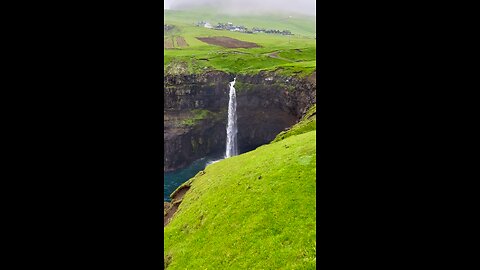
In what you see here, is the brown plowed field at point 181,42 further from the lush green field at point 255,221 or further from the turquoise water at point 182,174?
the lush green field at point 255,221

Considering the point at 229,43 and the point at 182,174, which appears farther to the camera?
the point at 229,43

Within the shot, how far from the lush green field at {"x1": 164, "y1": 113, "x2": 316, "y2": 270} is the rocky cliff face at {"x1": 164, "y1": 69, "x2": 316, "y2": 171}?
64.1 meters

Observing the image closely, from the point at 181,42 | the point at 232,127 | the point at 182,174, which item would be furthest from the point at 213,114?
the point at 181,42

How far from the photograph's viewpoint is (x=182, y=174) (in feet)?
276

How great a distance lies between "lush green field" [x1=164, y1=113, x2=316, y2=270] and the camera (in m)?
13.8

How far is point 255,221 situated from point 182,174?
68.5 m

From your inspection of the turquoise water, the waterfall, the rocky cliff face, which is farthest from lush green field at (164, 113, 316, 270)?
the waterfall

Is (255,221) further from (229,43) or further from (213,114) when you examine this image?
(229,43)

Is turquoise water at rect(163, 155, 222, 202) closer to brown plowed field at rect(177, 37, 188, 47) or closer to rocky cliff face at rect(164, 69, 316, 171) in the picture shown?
rocky cliff face at rect(164, 69, 316, 171)

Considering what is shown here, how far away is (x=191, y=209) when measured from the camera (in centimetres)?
2362

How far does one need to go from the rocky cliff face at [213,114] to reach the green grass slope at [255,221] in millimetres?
64051

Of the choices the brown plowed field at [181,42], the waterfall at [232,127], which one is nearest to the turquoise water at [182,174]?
the waterfall at [232,127]
